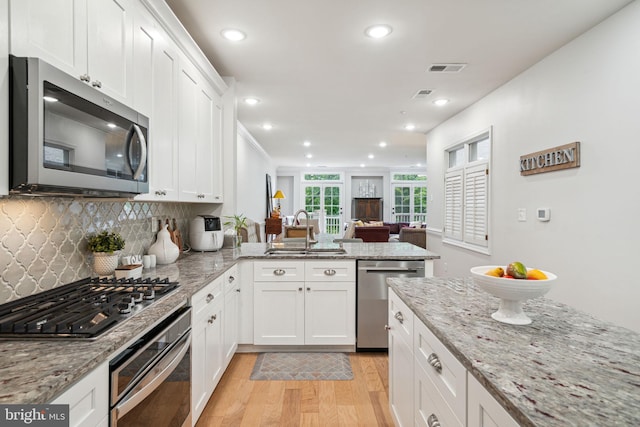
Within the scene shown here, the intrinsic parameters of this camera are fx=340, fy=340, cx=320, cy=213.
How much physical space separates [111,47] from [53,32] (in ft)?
1.25

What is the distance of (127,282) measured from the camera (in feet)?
5.69

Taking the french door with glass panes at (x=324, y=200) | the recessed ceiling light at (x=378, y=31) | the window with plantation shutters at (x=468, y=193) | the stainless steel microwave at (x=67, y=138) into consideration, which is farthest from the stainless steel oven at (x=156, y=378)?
the french door with glass panes at (x=324, y=200)

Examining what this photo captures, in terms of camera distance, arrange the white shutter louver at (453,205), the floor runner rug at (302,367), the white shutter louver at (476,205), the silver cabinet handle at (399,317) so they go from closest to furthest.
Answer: the silver cabinet handle at (399,317) → the floor runner rug at (302,367) → the white shutter louver at (476,205) → the white shutter louver at (453,205)

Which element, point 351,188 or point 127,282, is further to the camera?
point 351,188

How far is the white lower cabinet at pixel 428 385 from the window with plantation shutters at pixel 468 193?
306 cm

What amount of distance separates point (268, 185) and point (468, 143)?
6.10 m

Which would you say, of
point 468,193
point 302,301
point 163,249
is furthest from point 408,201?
point 163,249

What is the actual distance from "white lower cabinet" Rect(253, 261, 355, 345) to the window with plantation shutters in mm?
2340

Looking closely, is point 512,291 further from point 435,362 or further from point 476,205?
point 476,205

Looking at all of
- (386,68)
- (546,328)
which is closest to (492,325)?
(546,328)

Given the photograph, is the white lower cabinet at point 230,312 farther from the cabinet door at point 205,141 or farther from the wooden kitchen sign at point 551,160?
the wooden kitchen sign at point 551,160

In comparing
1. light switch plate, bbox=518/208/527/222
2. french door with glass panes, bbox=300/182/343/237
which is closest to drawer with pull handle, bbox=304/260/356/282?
light switch plate, bbox=518/208/527/222

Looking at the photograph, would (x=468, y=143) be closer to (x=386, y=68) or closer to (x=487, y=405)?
(x=386, y=68)

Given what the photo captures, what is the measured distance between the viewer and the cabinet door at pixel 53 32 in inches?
41.8
